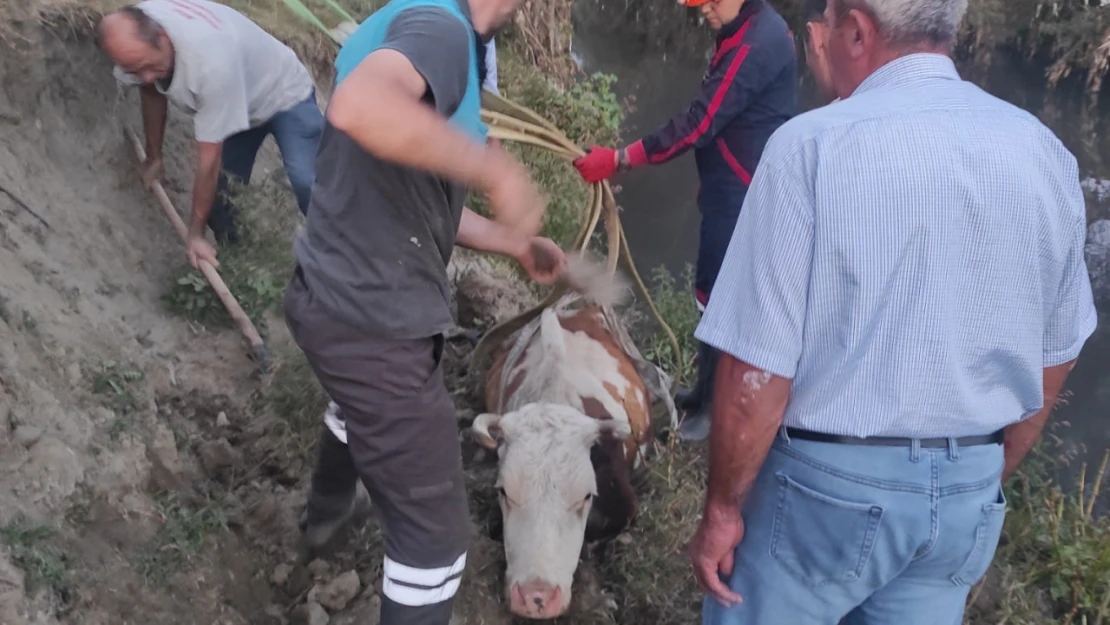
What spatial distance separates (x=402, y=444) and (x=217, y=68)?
8.09 ft

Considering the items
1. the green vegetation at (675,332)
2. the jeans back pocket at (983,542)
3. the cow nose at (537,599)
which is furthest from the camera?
the green vegetation at (675,332)

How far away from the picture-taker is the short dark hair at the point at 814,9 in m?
2.12

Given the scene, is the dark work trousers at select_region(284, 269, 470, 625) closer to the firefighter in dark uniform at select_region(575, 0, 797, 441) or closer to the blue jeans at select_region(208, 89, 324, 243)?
the firefighter in dark uniform at select_region(575, 0, 797, 441)

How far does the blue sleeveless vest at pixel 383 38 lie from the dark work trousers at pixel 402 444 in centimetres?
57

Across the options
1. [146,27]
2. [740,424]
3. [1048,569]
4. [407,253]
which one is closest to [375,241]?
[407,253]

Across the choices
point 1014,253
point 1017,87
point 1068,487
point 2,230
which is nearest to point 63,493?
point 2,230

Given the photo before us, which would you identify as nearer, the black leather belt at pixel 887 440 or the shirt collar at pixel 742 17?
the black leather belt at pixel 887 440

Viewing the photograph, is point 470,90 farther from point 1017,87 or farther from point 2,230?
point 1017,87

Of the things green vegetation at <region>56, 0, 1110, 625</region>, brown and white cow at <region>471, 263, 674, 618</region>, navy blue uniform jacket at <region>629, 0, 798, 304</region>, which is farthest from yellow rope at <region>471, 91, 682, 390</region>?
green vegetation at <region>56, 0, 1110, 625</region>

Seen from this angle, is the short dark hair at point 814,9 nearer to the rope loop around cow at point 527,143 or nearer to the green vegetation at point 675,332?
the rope loop around cow at point 527,143

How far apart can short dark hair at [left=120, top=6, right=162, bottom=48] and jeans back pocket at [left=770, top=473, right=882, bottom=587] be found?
129 inches

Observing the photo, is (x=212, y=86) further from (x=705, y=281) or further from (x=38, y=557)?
(x=705, y=281)

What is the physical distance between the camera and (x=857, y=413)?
5.88 ft

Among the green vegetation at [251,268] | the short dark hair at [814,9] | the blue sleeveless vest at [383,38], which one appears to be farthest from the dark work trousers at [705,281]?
the green vegetation at [251,268]
